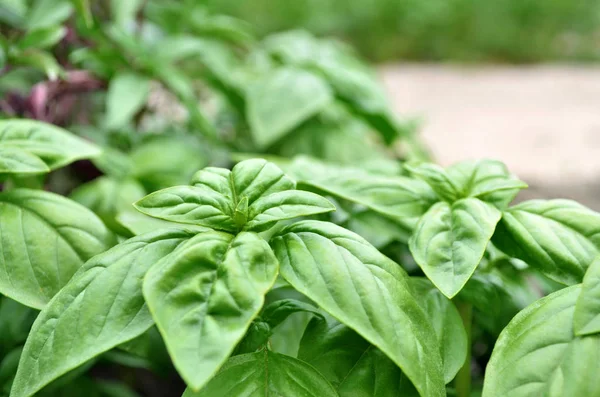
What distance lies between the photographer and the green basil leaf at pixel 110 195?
1048 mm

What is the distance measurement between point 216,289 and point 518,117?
2.20 metres

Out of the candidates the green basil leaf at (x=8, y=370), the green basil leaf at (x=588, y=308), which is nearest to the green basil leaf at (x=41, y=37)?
the green basil leaf at (x=8, y=370)

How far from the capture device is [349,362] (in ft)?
2.04

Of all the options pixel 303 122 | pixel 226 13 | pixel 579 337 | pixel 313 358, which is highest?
pixel 579 337

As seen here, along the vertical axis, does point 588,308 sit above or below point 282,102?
above

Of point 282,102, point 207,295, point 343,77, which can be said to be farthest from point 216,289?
point 343,77

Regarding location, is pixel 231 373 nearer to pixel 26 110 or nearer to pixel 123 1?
pixel 26 110

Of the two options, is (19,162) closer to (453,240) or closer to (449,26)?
(453,240)

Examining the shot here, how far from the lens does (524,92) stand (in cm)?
281

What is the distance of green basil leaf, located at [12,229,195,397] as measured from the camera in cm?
53

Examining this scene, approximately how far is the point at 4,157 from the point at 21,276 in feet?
0.45

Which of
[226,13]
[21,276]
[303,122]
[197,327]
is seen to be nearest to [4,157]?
[21,276]

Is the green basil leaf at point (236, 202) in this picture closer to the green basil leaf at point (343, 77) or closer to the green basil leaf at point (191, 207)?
the green basil leaf at point (191, 207)

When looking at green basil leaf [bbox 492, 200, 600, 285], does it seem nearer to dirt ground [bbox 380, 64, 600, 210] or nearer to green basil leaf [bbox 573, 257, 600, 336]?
green basil leaf [bbox 573, 257, 600, 336]
